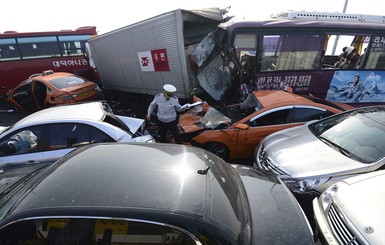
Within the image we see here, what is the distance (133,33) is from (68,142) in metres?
5.10

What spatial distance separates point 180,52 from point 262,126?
A: 10.1 ft

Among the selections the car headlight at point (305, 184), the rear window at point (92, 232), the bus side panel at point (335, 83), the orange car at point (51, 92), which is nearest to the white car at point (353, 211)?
the car headlight at point (305, 184)

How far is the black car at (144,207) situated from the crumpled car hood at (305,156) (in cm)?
107

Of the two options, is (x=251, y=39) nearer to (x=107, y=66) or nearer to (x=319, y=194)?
(x=319, y=194)

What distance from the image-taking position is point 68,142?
3732mm

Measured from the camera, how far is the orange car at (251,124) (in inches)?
187

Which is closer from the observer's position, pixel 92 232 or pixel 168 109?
pixel 92 232

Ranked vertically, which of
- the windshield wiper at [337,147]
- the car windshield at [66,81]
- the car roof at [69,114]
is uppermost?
the car roof at [69,114]

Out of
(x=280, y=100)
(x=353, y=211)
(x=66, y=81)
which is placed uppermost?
(x=280, y=100)

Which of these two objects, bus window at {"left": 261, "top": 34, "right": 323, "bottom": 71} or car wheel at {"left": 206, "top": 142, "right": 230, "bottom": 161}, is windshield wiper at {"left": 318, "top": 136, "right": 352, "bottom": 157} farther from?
bus window at {"left": 261, "top": 34, "right": 323, "bottom": 71}

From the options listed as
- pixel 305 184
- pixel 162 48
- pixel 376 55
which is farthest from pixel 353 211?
pixel 376 55

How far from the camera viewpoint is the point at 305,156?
3.53 meters

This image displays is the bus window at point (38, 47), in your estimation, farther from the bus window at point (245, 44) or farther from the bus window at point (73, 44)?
the bus window at point (245, 44)

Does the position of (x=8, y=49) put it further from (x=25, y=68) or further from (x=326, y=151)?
(x=326, y=151)
